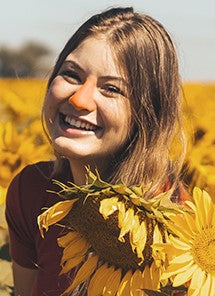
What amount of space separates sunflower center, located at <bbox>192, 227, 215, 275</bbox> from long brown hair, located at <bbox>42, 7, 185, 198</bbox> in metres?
0.37

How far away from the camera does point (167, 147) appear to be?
190cm

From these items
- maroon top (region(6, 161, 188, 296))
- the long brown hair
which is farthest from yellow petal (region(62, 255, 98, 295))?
maroon top (region(6, 161, 188, 296))

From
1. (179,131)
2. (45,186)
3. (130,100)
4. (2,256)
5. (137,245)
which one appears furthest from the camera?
(2,256)

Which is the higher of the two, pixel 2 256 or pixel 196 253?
pixel 196 253

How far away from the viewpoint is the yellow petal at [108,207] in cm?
135

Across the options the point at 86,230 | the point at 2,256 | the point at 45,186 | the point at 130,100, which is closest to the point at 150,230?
the point at 86,230

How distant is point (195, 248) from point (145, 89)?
0.52m

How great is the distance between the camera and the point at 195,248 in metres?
1.39

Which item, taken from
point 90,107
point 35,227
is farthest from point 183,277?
point 35,227

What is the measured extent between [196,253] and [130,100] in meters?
0.49

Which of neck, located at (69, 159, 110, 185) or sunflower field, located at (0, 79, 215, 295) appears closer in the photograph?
neck, located at (69, 159, 110, 185)

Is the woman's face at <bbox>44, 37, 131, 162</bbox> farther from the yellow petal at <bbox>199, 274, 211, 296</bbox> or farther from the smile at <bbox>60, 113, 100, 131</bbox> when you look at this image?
the yellow petal at <bbox>199, 274, 211, 296</bbox>

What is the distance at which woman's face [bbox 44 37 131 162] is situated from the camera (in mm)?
1743

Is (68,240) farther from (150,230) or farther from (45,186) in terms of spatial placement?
(45,186)
